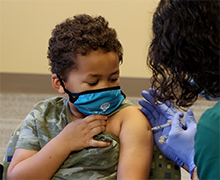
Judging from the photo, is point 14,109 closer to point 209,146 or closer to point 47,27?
point 47,27

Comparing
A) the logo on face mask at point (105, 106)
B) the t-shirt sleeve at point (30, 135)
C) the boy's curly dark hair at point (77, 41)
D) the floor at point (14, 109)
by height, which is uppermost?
the boy's curly dark hair at point (77, 41)

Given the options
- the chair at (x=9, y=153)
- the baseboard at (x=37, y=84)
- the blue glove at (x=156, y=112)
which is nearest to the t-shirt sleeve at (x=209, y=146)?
the blue glove at (x=156, y=112)

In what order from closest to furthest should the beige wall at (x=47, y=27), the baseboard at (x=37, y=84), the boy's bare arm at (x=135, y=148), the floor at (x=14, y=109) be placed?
the boy's bare arm at (x=135, y=148), the floor at (x=14, y=109), the beige wall at (x=47, y=27), the baseboard at (x=37, y=84)

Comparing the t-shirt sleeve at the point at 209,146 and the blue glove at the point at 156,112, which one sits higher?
the t-shirt sleeve at the point at 209,146

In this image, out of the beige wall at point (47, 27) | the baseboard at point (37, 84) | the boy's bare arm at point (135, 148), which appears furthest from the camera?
the baseboard at point (37, 84)

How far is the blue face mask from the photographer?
45.2 inches

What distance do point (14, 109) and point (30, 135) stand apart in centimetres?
192

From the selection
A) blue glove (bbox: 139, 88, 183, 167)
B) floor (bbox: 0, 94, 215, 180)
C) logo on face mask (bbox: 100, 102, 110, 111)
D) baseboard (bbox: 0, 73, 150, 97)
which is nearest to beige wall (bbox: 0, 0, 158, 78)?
baseboard (bbox: 0, 73, 150, 97)

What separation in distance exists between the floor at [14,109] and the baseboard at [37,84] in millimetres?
178

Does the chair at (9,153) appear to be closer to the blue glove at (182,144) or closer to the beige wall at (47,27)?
the blue glove at (182,144)

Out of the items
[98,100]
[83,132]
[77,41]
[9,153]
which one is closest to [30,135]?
[9,153]

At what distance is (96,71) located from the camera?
1135 mm

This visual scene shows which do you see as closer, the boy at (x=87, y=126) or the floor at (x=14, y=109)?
the boy at (x=87, y=126)

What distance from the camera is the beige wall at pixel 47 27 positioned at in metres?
3.17
